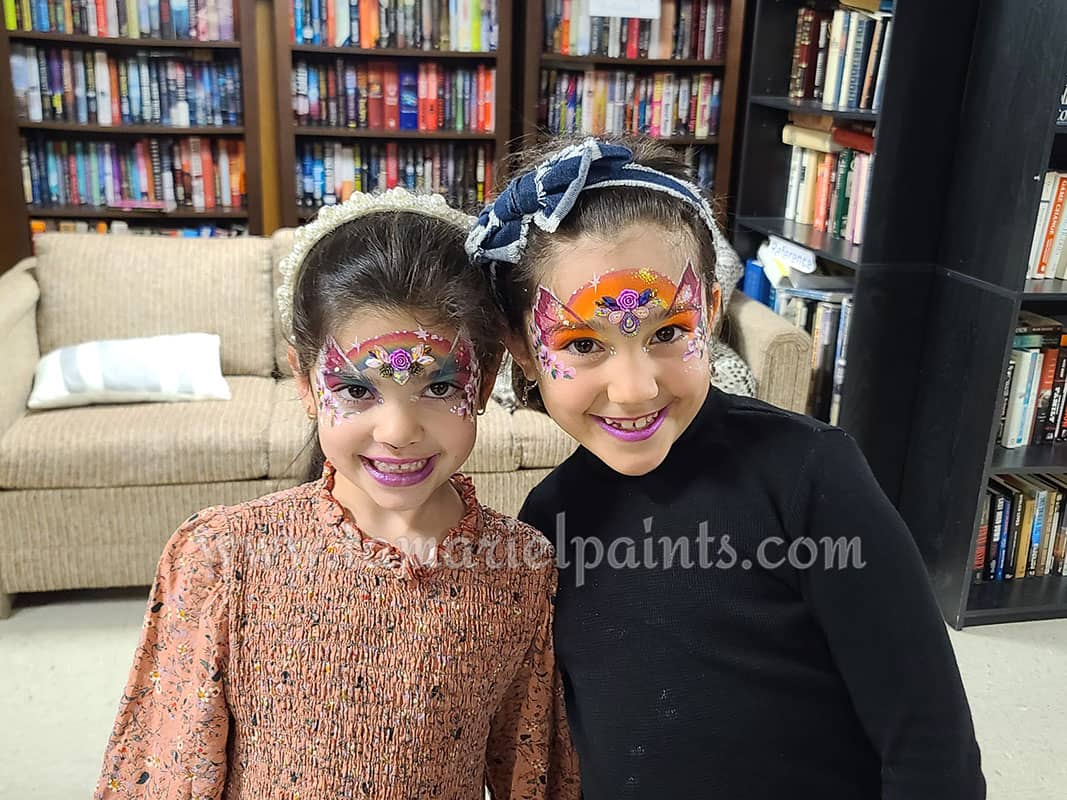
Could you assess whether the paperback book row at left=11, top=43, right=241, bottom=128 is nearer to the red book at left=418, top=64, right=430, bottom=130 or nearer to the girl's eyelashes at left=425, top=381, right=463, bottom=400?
the red book at left=418, top=64, right=430, bottom=130

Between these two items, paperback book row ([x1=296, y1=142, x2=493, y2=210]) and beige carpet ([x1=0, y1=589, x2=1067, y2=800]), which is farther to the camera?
paperback book row ([x1=296, y1=142, x2=493, y2=210])

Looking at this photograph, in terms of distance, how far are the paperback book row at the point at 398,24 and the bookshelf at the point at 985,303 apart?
174cm

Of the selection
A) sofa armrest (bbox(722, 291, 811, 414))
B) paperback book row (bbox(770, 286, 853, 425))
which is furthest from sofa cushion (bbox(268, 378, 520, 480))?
paperback book row (bbox(770, 286, 853, 425))

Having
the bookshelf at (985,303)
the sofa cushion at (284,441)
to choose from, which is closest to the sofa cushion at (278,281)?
the sofa cushion at (284,441)

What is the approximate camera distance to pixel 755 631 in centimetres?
100

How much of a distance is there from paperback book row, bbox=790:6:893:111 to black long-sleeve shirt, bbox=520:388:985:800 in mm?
1978

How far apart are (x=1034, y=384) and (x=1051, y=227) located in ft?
1.36

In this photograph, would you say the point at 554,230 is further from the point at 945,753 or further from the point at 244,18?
the point at 244,18

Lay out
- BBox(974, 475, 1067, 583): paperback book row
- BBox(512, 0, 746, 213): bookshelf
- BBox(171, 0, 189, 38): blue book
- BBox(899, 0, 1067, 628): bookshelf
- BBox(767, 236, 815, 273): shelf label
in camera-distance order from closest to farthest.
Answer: BBox(899, 0, 1067, 628): bookshelf, BBox(974, 475, 1067, 583): paperback book row, BBox(767, 236, 815, 273): shelf label, BBox(171, 0, 189, 38): blue book, BBox(512, 0, 746, 213): bookshelf

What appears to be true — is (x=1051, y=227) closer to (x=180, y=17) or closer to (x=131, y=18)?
(x=180, y=17)

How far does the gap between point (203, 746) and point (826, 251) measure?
2382mm

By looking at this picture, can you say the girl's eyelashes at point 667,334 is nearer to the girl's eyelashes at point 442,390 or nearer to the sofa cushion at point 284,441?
the girl's eyelashes at point 442,390

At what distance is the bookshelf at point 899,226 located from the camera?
8.50ft

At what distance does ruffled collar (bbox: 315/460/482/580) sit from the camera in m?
1.01
